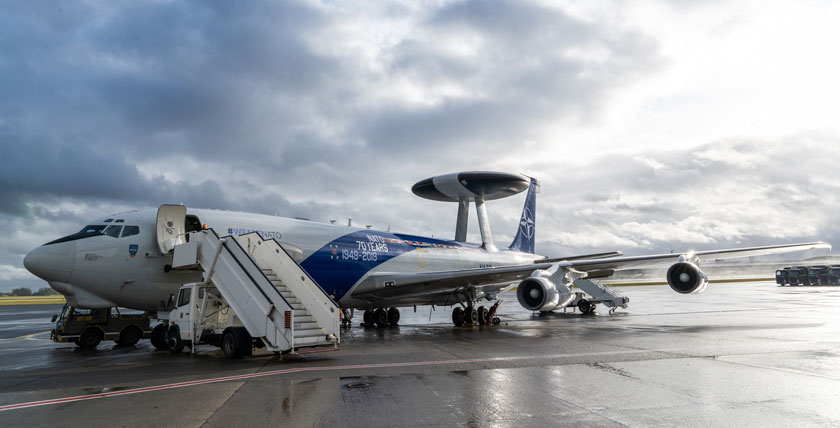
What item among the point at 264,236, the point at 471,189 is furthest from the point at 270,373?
the point at 471,189

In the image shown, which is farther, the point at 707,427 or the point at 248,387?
the point at 248,387

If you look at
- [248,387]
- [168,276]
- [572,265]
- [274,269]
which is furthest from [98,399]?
[572,265]

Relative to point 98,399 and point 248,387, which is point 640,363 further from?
point 98,399

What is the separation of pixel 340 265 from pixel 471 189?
26293 millimetres

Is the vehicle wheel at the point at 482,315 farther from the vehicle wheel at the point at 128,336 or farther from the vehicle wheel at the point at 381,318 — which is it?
the vehicle wheel at the point at 128,336

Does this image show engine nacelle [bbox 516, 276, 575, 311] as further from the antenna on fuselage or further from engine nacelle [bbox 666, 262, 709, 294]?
the antenna on fuselage

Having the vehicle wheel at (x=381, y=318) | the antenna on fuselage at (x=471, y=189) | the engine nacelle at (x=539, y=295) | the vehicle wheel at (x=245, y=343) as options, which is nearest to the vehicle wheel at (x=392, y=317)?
the vehicle wheel at (x=381, y=318)

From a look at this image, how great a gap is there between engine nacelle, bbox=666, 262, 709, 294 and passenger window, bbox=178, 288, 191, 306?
56.0 ft

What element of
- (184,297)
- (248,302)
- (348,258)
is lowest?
(248,302)

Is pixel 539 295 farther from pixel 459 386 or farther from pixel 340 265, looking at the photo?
pixel 459 386

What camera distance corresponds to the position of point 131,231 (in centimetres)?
1460

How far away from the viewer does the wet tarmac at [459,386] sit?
596cm

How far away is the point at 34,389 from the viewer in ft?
28.6

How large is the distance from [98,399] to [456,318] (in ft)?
56.3
